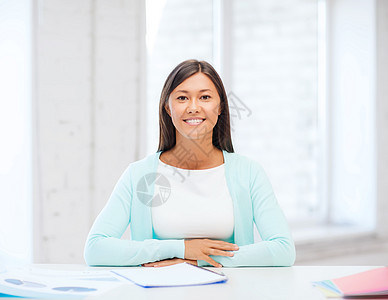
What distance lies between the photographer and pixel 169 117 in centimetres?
162

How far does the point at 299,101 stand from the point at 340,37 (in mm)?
523

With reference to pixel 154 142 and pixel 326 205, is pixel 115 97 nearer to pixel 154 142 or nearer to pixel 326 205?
pixel 154 142

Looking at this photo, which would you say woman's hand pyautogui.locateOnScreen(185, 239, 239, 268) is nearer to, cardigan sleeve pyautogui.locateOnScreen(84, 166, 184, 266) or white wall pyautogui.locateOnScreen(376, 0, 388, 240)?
cardigan sleeve pyautogui.locateOnScreen(84, 166, 184, 266)

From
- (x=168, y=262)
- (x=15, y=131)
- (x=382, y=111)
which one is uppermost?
(x=382, y=111)

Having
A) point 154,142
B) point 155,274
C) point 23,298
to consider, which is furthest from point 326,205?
point 23,298

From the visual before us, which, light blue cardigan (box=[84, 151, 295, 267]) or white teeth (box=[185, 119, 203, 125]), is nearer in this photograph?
light blue cardigan (box=[84, 151, 295, 267])

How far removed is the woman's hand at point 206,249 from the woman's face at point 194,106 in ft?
1.25

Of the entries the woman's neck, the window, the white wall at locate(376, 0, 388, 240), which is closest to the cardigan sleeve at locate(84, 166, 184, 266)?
the woman's neck

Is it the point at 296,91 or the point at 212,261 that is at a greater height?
the point at 296,91

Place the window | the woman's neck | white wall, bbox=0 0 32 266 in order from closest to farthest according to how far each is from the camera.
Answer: the woman's neck → white wall, bbox=0 0 32 266 → the window

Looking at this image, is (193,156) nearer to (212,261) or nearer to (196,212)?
(196,212)

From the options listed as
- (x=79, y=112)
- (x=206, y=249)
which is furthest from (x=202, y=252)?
(x=79, y=112)

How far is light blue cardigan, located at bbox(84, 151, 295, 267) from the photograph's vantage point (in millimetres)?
1322

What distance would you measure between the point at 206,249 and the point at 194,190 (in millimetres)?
265
